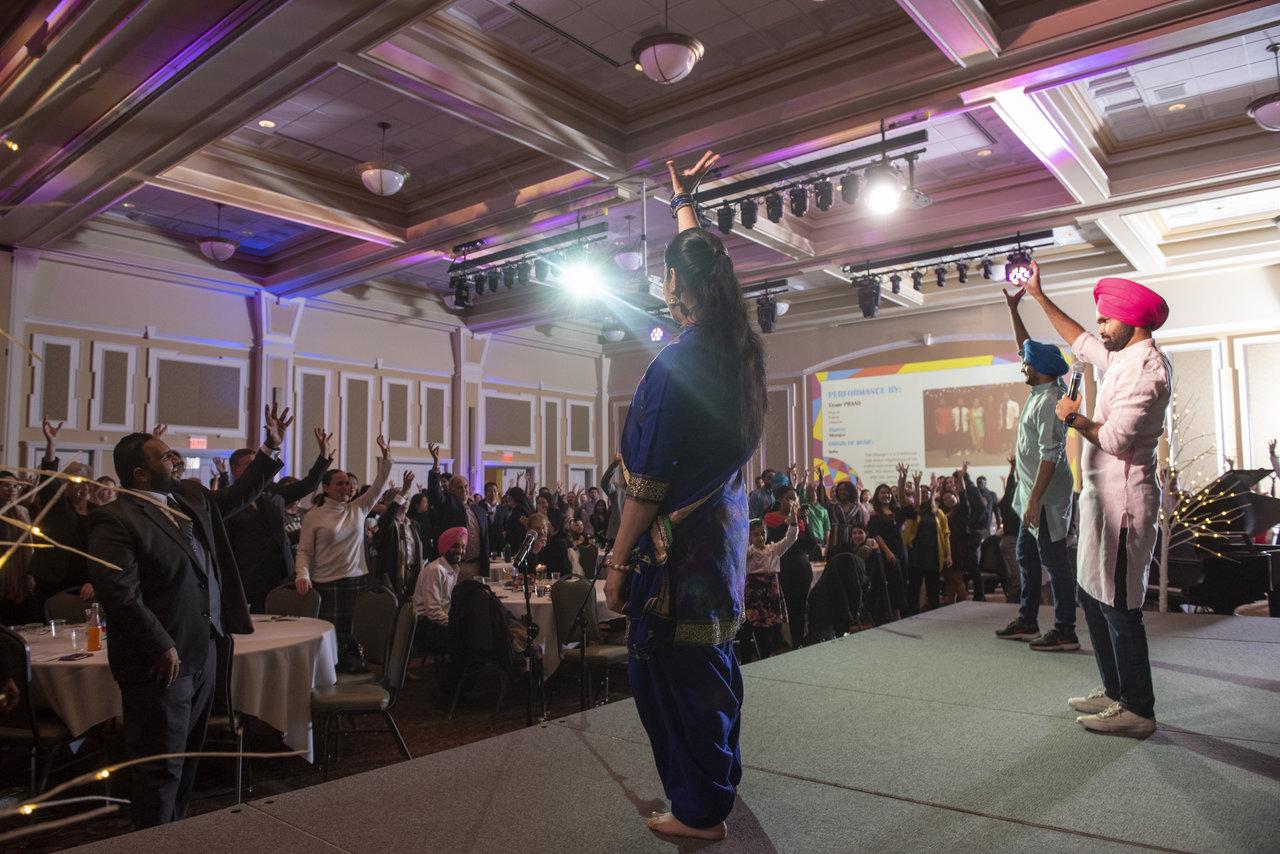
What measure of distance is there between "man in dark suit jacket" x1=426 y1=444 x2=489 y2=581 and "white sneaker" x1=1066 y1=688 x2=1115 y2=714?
4874 mm

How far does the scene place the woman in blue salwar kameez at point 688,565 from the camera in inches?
80.3

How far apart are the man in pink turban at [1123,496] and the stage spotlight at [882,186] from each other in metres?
4.14

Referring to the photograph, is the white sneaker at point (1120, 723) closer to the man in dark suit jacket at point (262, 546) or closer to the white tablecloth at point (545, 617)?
the white tablecloth at point (545, 617)

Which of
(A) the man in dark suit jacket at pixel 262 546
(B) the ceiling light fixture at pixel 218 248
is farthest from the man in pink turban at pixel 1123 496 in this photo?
(B) the ceiling light fixture at pixel 218 248

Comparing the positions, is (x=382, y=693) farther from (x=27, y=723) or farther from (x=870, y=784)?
(x=870, y=784)

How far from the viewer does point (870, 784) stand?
7.98 feet

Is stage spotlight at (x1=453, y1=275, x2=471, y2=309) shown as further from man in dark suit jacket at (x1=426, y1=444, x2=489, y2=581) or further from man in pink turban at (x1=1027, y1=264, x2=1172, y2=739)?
man in pink turban at (x1=1027, y1=264, x2=1172, y2=739)

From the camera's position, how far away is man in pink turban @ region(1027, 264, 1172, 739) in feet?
9.04

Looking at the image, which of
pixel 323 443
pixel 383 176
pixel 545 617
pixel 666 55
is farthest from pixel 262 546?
pixel 666 55

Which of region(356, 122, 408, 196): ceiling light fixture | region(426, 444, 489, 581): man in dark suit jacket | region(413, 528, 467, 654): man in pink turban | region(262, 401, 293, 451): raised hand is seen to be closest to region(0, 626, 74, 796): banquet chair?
region(262, 401, 293, 451): raised hand

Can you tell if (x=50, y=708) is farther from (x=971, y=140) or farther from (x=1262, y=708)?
(x=971, y=140)

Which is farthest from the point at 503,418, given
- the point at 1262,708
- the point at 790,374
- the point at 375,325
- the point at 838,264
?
the point at 1262,708

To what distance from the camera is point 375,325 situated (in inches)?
503

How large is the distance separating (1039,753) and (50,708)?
12.6 ft
